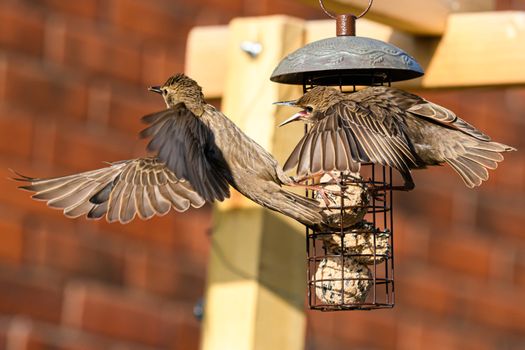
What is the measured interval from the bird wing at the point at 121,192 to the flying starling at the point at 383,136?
0.44 meters

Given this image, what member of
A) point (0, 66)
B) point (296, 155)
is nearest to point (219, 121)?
point (296, 155)

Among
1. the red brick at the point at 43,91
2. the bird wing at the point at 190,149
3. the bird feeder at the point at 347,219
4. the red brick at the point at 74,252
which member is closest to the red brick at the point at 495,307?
the red brick at the point at 74,252

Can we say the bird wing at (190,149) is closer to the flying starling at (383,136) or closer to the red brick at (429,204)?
the flying starling at (383,136)

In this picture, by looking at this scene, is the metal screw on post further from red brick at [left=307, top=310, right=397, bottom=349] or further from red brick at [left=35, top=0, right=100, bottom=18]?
red brick at [left=307, top=310, right=397, bottom=349]

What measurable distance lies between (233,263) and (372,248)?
69 centimetres

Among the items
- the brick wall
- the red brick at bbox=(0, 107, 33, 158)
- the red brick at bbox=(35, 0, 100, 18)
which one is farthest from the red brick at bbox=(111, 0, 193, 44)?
the red brick at bbox=(0, 107, 33, 158)

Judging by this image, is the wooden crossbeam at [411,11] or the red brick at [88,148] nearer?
the wooden crossbeam at [411,11]

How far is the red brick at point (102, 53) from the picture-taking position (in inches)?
252

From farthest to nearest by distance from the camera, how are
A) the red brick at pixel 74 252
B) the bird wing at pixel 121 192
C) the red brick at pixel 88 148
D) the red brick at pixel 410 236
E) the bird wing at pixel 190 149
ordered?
the red brick at pixel 410 236, the red brick at pixel 88 148, the red brick at pixel 74 252, the bird wing at pixel 121 192, the bird wing at pixel 190 149

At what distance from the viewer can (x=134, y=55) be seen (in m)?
6.67

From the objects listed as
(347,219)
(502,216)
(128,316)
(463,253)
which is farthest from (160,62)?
(502,216)

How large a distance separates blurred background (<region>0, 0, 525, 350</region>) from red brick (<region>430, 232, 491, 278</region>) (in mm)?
216

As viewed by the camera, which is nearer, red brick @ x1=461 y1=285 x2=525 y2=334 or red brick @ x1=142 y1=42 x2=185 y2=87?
red brick @ x1=142 y1=42 x2=185 y2=87

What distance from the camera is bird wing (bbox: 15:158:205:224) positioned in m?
4.80
